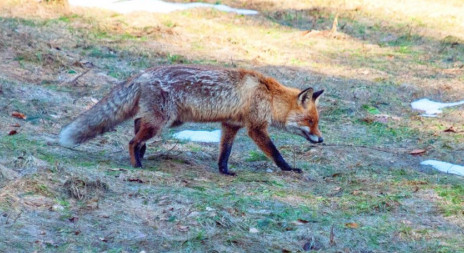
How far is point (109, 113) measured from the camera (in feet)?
27.2

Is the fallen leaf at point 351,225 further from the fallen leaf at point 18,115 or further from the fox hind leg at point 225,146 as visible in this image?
the fallen leaf at point 18,115

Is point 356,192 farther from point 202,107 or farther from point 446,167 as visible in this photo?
point 446,167

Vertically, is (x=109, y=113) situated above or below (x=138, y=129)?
above

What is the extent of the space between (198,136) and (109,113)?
7.95ft

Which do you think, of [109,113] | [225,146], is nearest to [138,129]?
[109,113]

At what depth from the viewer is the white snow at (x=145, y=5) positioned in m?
19.2

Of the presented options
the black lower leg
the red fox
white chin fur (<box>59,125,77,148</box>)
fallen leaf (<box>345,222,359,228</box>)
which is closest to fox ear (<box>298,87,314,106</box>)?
the red fox

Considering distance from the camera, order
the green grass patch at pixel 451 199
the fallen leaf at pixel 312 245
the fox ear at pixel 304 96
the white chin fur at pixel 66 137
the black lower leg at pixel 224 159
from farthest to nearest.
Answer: the fox ear at pixel 304 96
the black lower leg at pixel 224 159
the white chin fur at pixel 66 137
the green grass patch at pixel 451 199
the fallen leaf at pixel 312 245

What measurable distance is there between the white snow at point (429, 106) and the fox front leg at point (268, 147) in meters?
4.84

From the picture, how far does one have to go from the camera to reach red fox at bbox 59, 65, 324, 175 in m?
8.19

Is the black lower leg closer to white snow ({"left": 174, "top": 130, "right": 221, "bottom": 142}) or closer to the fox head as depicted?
the fox head

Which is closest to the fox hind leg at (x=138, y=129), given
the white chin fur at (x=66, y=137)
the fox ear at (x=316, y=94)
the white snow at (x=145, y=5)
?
the white chin fur at (x=66, y=137)

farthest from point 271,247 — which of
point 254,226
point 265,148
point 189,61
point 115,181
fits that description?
point 189,61

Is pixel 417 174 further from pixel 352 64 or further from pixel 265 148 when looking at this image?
pixel 352 64
